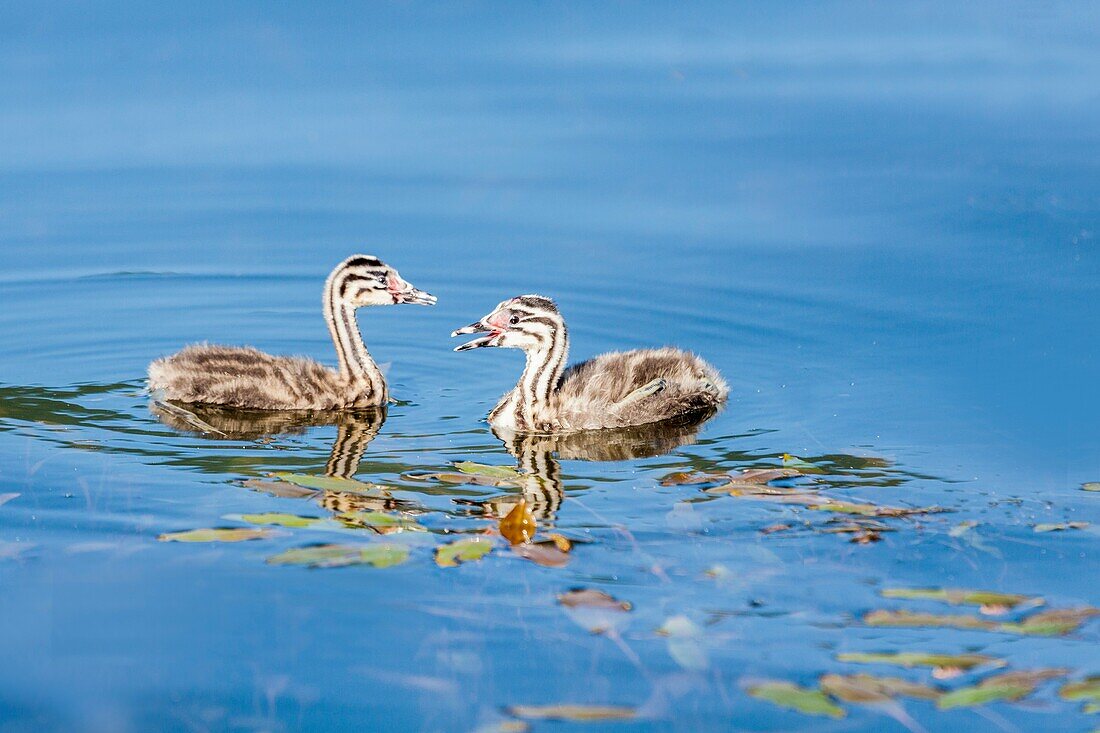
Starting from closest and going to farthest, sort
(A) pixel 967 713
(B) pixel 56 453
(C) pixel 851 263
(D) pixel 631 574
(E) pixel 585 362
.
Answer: (A) pixel 967 713 < (D) pixel 631 574 < (B) pixel 56 453 < (E) pixel 585 362 < (C) pixel 851 263

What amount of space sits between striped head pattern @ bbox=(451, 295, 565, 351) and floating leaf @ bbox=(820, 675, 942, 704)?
4919 millimetres

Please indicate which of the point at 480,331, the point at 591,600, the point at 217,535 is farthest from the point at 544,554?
the point at 480,331

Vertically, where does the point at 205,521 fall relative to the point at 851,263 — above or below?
below

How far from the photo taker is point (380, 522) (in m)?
8.19

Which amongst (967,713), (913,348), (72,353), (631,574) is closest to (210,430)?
(72,353)

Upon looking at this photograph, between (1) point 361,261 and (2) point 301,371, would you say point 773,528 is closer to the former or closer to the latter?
(2) point 301,371

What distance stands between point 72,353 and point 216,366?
1357 millimetres

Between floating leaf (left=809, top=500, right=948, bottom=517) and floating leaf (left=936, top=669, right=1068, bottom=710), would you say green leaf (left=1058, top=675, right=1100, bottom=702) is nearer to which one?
floating leaf (left=936, top=669, right=1068, bottom=710)

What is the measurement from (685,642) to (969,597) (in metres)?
1.39

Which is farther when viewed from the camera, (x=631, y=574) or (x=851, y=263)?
(x=851, y=263)

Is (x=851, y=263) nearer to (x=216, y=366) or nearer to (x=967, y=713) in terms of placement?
(x=216, y=366)

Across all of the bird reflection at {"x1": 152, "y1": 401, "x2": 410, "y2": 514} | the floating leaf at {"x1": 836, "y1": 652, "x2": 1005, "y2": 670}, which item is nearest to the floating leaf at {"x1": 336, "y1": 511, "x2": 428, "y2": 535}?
the bird reflection at {"x1": 152, "y1": 401, "x2": 410, "y2": 514}

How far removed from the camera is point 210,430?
10562 millimetres

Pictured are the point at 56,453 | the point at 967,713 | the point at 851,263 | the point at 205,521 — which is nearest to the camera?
the point at 967,713
